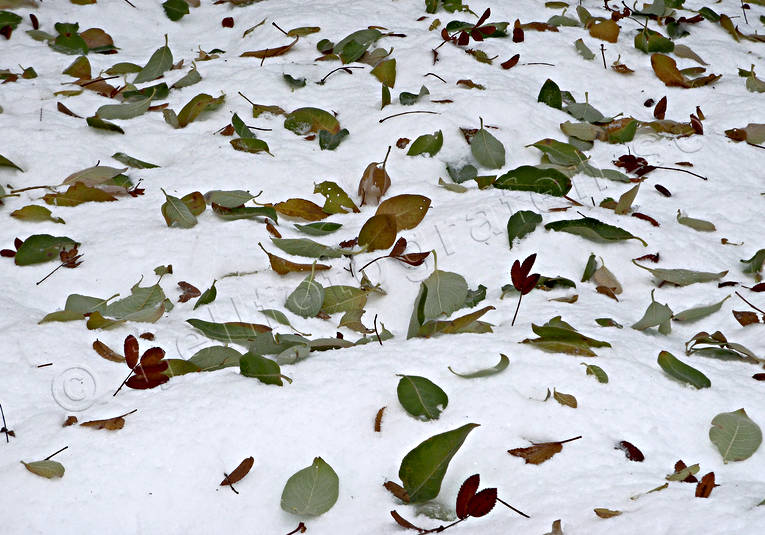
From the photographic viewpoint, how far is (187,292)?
1.51 metres

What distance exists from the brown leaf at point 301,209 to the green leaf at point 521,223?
43 centimetres

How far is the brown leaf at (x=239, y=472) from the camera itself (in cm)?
100

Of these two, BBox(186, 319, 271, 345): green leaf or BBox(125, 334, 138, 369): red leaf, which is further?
BBox(186, 319, 271, 345): green leaf

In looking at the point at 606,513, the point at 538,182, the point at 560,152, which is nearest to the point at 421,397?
the point at 606,513

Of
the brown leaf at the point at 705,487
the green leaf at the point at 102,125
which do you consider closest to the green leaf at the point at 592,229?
the brown leaf at the point at 705,487

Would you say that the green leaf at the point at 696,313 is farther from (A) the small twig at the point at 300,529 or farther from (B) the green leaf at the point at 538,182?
(A) the small twig at the point at 300,529

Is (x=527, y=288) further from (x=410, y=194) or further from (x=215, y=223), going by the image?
(x=215, y=223)

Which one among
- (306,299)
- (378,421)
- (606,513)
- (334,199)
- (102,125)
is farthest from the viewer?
(102,125)

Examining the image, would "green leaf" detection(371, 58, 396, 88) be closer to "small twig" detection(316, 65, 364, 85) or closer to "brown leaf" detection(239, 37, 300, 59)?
"small twig" detection(316, 65, 364, 85)

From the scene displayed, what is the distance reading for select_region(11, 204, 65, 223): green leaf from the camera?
170 cm

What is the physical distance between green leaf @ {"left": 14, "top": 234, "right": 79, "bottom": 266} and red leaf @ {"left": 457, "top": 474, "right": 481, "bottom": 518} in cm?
104

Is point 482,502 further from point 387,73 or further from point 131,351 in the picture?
point 387,73

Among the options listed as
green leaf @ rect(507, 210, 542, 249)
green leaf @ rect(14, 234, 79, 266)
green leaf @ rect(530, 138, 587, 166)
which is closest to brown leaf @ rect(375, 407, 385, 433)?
green leaf @ rect(507, 210, 542, 249)

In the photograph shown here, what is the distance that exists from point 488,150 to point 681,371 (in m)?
0.89
